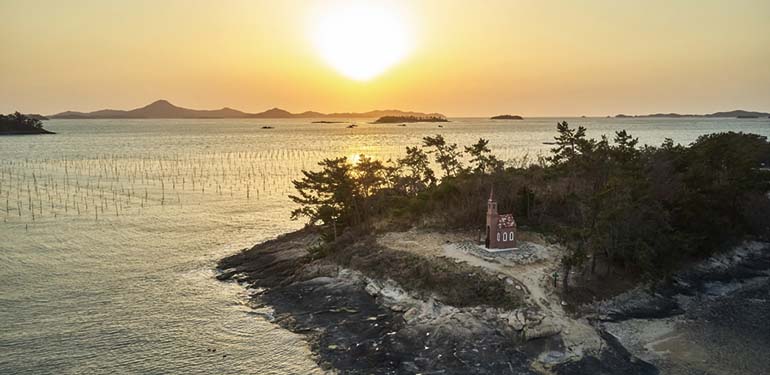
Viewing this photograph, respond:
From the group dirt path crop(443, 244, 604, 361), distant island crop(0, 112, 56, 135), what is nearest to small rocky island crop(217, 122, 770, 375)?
dirt path crop(443, 244, 604, 361)

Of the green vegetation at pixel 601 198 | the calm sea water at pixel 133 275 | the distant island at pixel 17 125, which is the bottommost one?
the calm sea water at pixel 133 275

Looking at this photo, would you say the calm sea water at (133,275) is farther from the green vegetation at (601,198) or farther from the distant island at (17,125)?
the distant island at (17,125)

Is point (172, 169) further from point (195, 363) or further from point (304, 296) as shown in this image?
point (195, 363)

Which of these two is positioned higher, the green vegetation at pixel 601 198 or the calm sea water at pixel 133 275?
the green vegetation at pixel 601 198

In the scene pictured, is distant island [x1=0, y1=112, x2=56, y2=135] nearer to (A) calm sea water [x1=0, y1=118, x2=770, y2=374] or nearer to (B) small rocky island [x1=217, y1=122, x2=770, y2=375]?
(A) calm sea water [x1=0, y1=118, x2=770, y2=374]

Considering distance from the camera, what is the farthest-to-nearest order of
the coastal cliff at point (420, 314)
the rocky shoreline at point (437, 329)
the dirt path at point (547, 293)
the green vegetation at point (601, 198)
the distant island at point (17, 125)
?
the distant island at point (17, 125) < the green vegetation at point (601, 198) < the dirt path at point (547, 293) < the coastal cliff at point (420, 314) < the rocky shoreline at point (437, 329)

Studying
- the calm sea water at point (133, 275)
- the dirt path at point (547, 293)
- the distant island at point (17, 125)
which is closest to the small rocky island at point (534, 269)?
the dirt path at point (547, 293)

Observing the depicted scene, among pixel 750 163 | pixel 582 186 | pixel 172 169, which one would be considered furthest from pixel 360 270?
pixel 172 169
